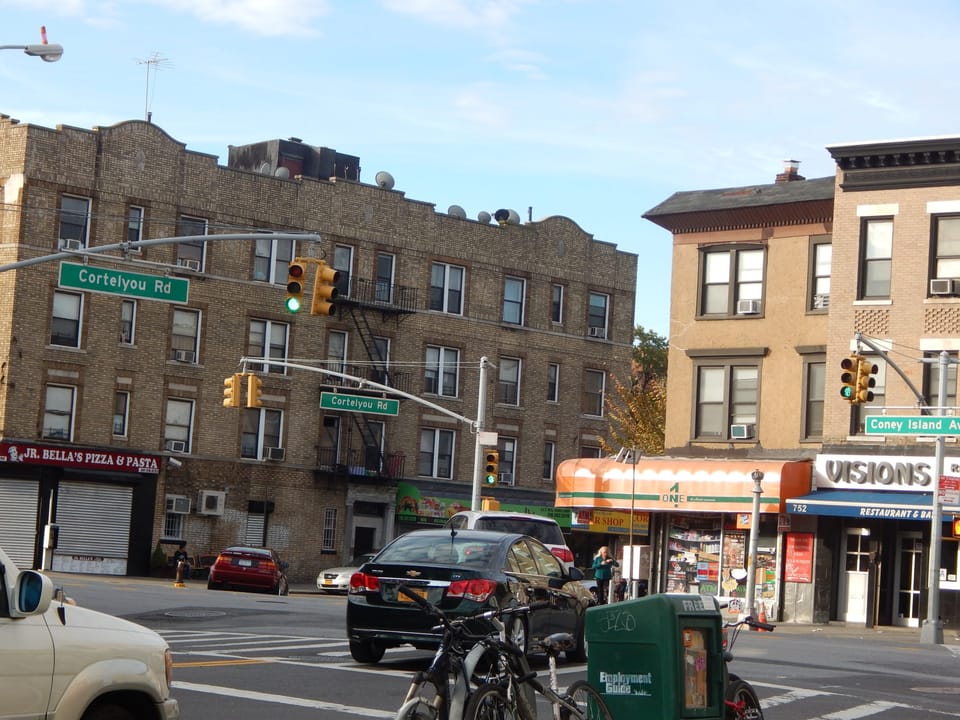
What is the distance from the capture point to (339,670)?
54.7ft

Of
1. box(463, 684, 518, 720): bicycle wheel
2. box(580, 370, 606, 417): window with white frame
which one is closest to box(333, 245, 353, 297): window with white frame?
box(580, 370, 606, 417): window with white frame

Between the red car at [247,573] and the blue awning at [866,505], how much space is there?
1412cm

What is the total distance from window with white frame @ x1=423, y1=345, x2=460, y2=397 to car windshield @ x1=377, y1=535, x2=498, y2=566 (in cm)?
4357

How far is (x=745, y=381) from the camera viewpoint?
43.6m

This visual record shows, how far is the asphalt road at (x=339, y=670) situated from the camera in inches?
549

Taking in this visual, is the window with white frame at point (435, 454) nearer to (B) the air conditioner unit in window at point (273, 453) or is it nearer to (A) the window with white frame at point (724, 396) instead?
(B) the air conditioner unit in window at point (273, 453)

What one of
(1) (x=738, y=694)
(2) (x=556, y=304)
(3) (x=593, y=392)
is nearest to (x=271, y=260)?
(2) (x=556, y=304)

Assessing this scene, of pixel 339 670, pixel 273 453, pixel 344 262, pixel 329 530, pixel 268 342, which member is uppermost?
pixel 344 262

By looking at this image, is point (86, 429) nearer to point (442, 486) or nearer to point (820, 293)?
point (442, 486)

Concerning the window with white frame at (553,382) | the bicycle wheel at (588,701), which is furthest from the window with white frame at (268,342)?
the bicycle wheel at (588,701)

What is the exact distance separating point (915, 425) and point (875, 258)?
8.86 metres

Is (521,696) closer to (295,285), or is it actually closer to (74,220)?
(295,285)

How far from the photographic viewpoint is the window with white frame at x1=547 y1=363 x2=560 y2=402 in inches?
2557

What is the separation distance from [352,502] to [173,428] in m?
7.97
